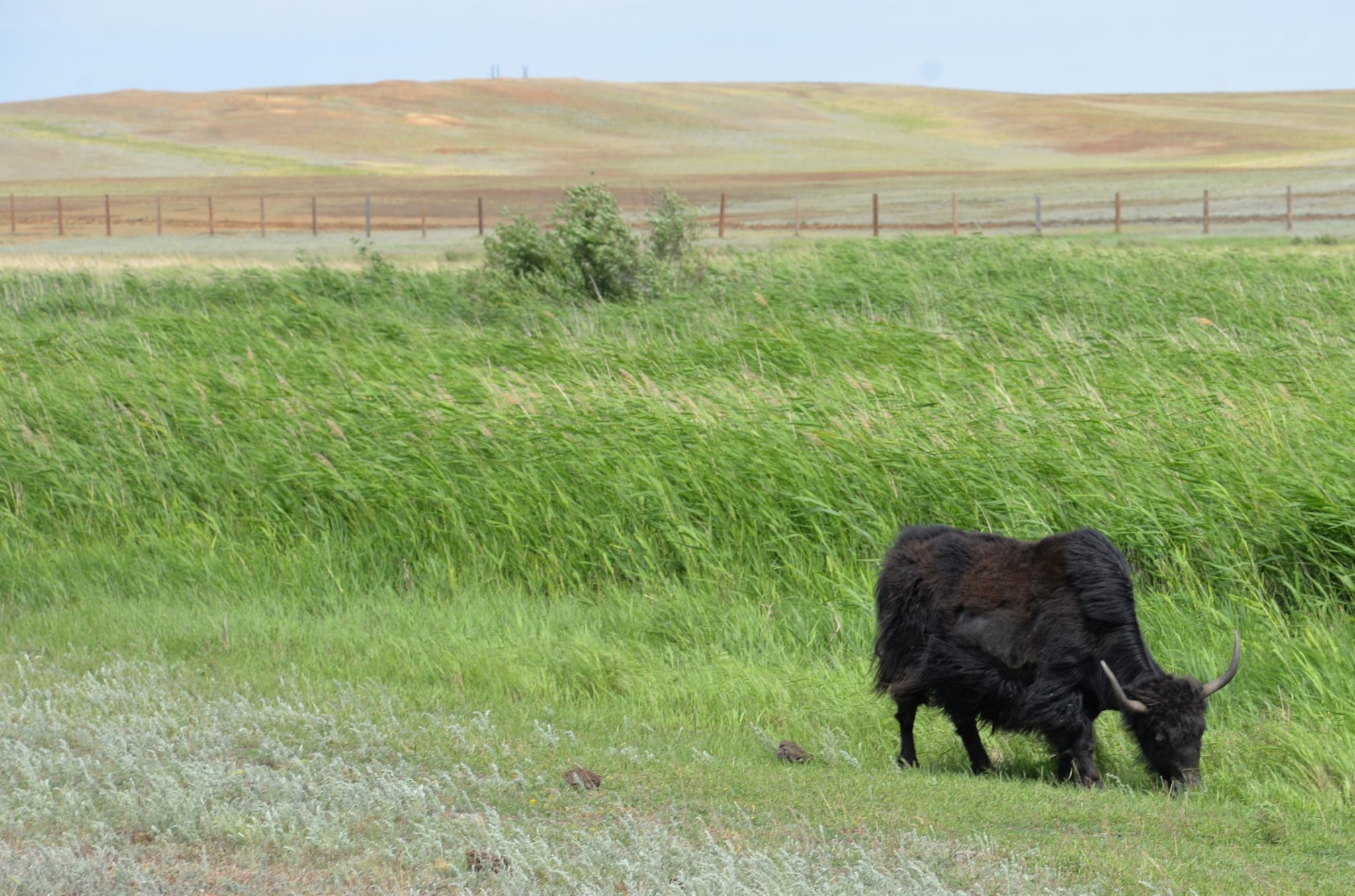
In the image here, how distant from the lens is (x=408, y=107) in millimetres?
142125

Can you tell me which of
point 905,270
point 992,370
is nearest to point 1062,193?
point 905,270

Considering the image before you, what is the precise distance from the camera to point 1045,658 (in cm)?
526

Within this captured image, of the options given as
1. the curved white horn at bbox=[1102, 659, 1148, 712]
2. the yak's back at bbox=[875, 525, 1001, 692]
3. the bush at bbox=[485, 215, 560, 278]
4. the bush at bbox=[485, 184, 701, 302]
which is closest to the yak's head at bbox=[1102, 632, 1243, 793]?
the curved white horn at bbox=[1102, 659, 1148, 712]

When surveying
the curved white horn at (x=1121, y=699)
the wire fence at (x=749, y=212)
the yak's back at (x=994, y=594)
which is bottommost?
the curved white horn at (x=1121, y=699)

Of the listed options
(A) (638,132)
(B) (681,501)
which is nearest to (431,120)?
(A) (638,132)

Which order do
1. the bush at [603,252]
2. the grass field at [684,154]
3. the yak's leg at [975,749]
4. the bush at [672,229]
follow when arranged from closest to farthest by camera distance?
1. the yak's leg at [975,749]
2. the bush at [603,252]
3. the bush at [672,229]
4. the grass field at [684,154]

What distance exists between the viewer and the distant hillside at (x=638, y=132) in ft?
346

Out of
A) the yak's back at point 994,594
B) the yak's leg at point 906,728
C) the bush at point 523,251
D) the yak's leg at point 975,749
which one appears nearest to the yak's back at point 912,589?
the yak's back at point 994,594

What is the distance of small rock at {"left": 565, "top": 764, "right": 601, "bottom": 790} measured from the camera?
4633 mm

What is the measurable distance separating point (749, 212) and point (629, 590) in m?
54.4

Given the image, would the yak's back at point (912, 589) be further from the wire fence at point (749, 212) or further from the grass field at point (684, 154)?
the grass field at point (684, 154)

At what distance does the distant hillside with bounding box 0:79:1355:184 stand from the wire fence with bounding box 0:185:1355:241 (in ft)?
70.8

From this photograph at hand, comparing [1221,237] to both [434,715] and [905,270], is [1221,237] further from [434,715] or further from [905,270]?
[434,715]

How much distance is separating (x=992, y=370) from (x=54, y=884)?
8.14 meters
